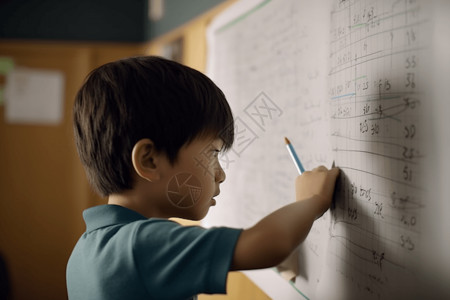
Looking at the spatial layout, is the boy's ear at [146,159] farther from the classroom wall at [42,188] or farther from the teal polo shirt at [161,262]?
the classroom wall at [42,188]

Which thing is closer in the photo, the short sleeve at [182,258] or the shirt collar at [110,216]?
the short sleeve at [182,258]

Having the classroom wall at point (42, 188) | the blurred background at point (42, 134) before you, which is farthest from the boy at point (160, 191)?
the classroom wall at point (42, 188)

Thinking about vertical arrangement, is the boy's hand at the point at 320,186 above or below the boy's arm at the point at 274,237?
above

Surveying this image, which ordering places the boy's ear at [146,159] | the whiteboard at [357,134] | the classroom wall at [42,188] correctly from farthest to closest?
1. the classroom wall at [42,188]
2. the boy's ear at [146,159]
3. the whiteboard at [357,134]

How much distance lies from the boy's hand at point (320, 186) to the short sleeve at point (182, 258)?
0.60 feet

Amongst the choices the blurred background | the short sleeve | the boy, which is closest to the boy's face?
the boy

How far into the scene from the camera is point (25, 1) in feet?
7.49

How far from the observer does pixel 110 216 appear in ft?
1.96

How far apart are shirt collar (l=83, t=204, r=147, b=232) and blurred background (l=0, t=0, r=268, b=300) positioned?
1559mm

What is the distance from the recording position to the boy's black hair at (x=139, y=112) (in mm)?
576

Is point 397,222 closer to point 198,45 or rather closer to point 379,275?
point 379,275

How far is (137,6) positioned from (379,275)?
7.64 feet

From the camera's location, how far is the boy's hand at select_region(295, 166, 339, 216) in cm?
61

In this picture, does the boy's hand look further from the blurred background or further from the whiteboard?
the blurred background
